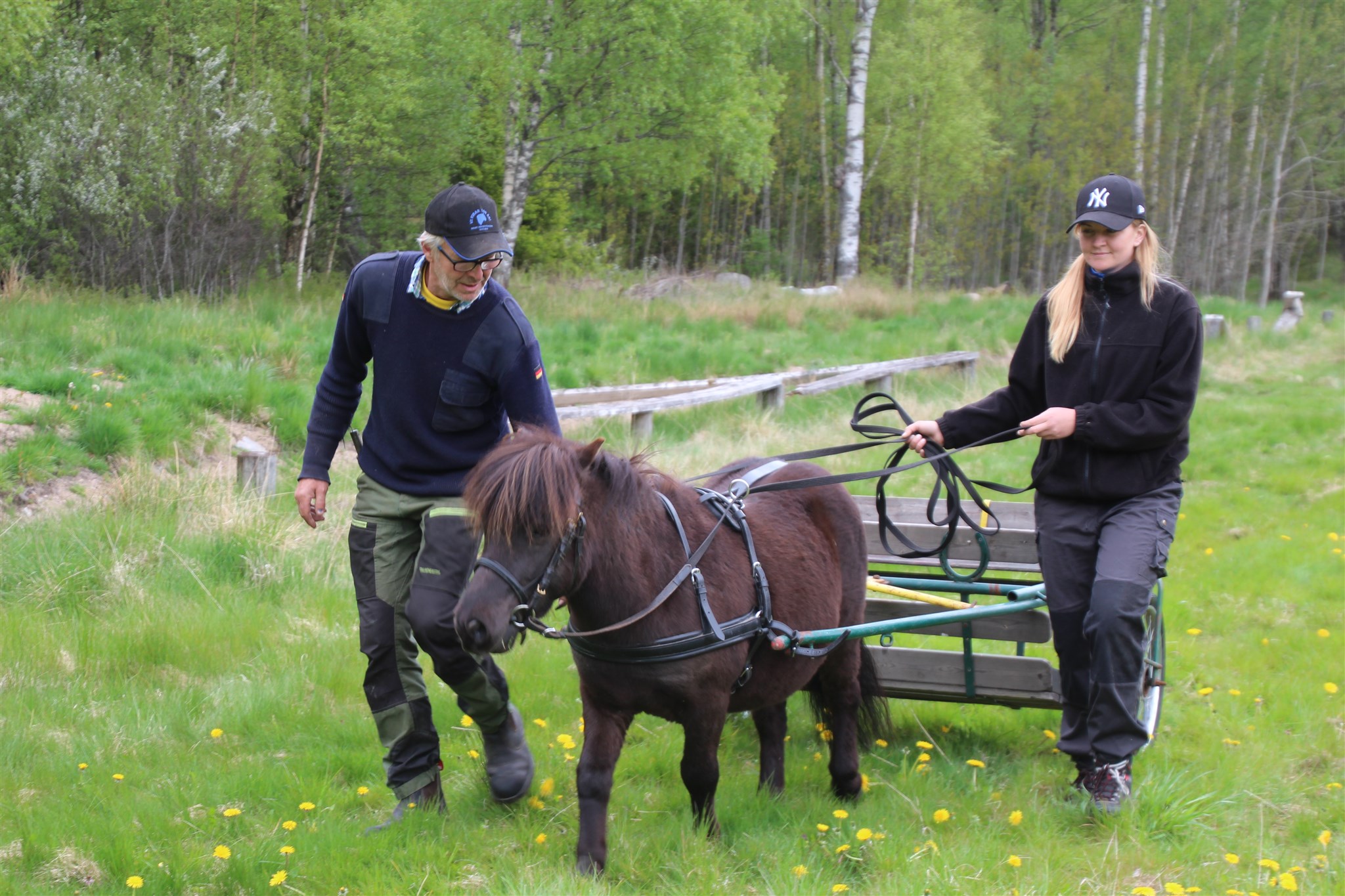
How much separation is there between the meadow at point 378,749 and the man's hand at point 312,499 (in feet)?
3.39

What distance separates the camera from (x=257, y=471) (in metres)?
7.61

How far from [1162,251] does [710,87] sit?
56.8 ft

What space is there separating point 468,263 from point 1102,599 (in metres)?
2.56

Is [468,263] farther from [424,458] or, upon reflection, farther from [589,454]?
[589,454]

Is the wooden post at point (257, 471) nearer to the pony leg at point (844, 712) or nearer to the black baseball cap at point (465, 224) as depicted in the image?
the black baseball cap at point (465, 224)

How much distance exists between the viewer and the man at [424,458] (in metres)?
3.80

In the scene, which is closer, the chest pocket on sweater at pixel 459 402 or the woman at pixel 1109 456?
the chest pocket on sweater at pixel 459 402

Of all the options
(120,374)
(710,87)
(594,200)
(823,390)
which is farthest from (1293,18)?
(120,374)

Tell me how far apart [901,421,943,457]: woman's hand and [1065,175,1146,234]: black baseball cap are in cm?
96

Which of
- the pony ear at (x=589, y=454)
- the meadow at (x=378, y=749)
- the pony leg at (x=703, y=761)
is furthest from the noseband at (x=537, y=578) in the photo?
the meadow at (x=378, y=749)

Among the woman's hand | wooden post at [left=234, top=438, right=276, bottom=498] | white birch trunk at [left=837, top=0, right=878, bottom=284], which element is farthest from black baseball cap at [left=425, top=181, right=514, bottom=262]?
white birch trunk at [left=837, top=0, right=878, bottom=284]

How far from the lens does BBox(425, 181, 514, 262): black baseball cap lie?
3.65m

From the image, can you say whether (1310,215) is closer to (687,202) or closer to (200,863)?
(687,202)

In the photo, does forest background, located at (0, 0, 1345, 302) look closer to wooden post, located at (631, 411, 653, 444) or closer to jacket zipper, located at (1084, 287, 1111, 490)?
wooden post, located at (631, 411, 653, 444)
